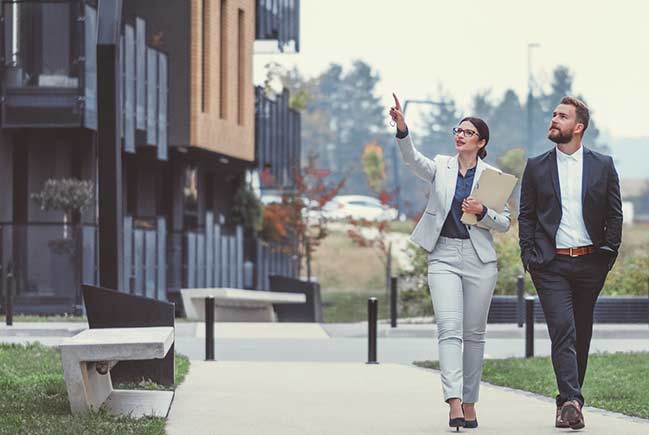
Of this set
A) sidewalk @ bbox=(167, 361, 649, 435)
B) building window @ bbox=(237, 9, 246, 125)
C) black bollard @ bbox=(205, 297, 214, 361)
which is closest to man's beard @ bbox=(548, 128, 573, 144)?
sidewalk @ bbox=(167, 361, 649, 435)

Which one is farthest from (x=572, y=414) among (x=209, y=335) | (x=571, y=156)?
(x=209, y=335)

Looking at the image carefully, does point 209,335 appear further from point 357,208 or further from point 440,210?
point 357,208

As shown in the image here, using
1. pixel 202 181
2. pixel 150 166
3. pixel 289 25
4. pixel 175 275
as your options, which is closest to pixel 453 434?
pixel 175 275

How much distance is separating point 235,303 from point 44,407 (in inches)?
916

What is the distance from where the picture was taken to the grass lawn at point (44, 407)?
10.6m

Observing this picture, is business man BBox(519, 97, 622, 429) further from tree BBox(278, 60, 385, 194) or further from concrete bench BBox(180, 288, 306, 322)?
tree BBox(278, 60, 385, 194)

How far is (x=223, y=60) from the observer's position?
3975cm

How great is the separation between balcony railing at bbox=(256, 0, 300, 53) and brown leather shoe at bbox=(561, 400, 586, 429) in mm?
34056

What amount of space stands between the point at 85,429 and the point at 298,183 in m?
43.8

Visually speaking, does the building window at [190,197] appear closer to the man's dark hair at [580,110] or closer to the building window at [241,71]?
the building window at [241,71]

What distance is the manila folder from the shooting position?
11.3m

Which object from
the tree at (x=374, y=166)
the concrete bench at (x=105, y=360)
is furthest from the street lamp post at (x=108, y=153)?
the tree at (x=374, y=166)

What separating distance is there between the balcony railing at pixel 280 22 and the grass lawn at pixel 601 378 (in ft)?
87.0

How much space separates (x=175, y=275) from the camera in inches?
1423
